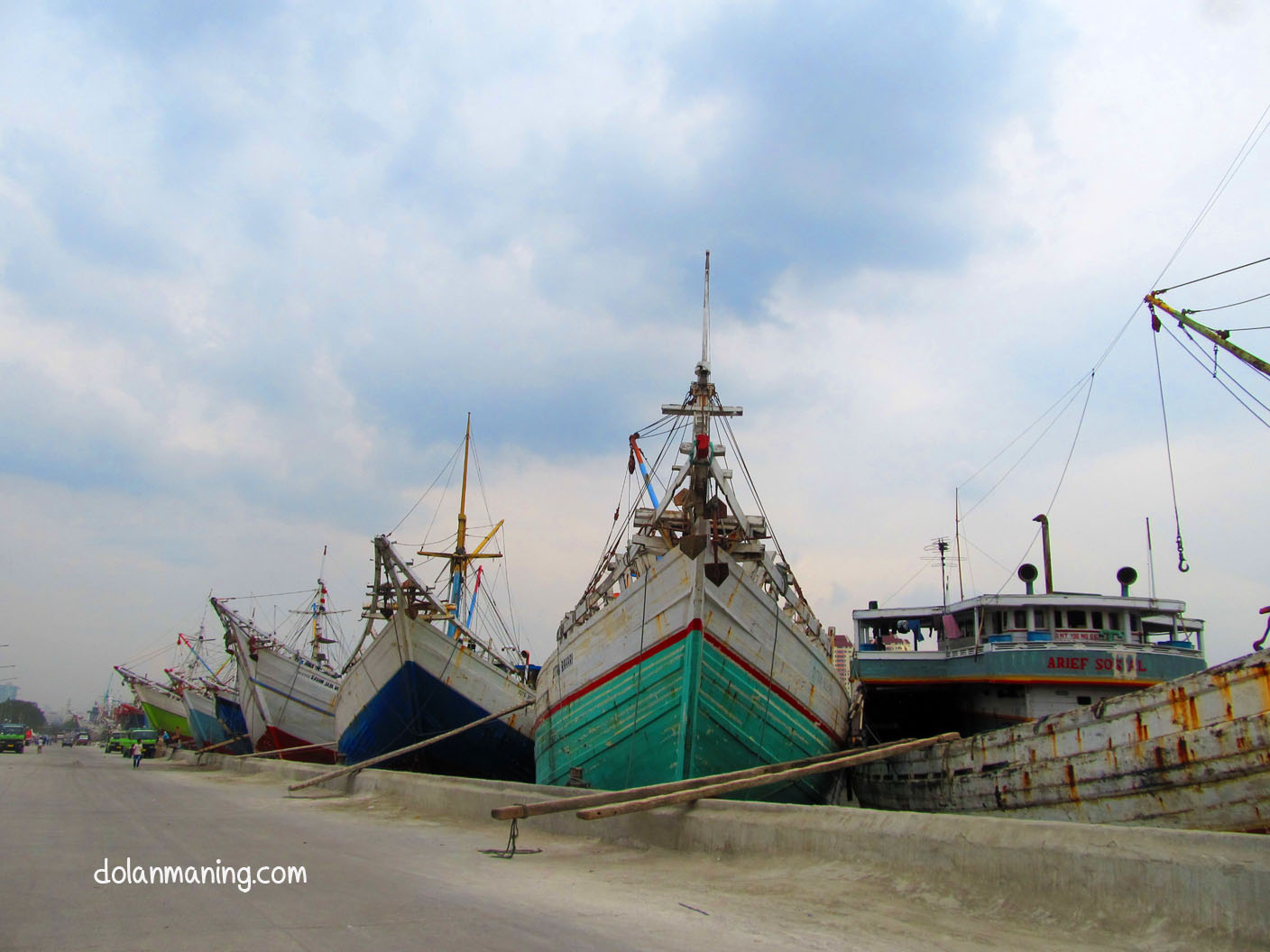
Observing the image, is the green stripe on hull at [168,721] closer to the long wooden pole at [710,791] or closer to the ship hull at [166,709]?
the ship hull at [166,709]

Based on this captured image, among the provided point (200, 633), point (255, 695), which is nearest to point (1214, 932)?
point (255, 695)

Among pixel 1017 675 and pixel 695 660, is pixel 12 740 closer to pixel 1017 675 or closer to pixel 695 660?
pixel 695 660

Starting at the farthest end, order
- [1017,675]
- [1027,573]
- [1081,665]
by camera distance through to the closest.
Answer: [1027,573], [1017,675], [1081,665]

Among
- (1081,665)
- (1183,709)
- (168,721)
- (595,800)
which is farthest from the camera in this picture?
(168,721)

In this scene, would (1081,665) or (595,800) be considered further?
(1081,665)

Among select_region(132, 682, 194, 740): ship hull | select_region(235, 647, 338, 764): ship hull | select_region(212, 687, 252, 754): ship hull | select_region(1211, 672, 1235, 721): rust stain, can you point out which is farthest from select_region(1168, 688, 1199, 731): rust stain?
select_region(132, 682, 194, 740): ship hull

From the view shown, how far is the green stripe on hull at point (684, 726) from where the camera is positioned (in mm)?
11906

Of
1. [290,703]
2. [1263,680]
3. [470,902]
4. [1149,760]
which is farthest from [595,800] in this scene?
[290,703]

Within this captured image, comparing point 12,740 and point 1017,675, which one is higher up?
point 1017,675

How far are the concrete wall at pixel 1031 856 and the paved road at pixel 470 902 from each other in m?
0.14

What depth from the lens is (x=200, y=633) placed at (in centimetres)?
6912

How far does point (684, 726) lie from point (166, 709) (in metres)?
75.2

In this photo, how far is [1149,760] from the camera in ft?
29.1

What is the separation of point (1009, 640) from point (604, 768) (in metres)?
9.40
